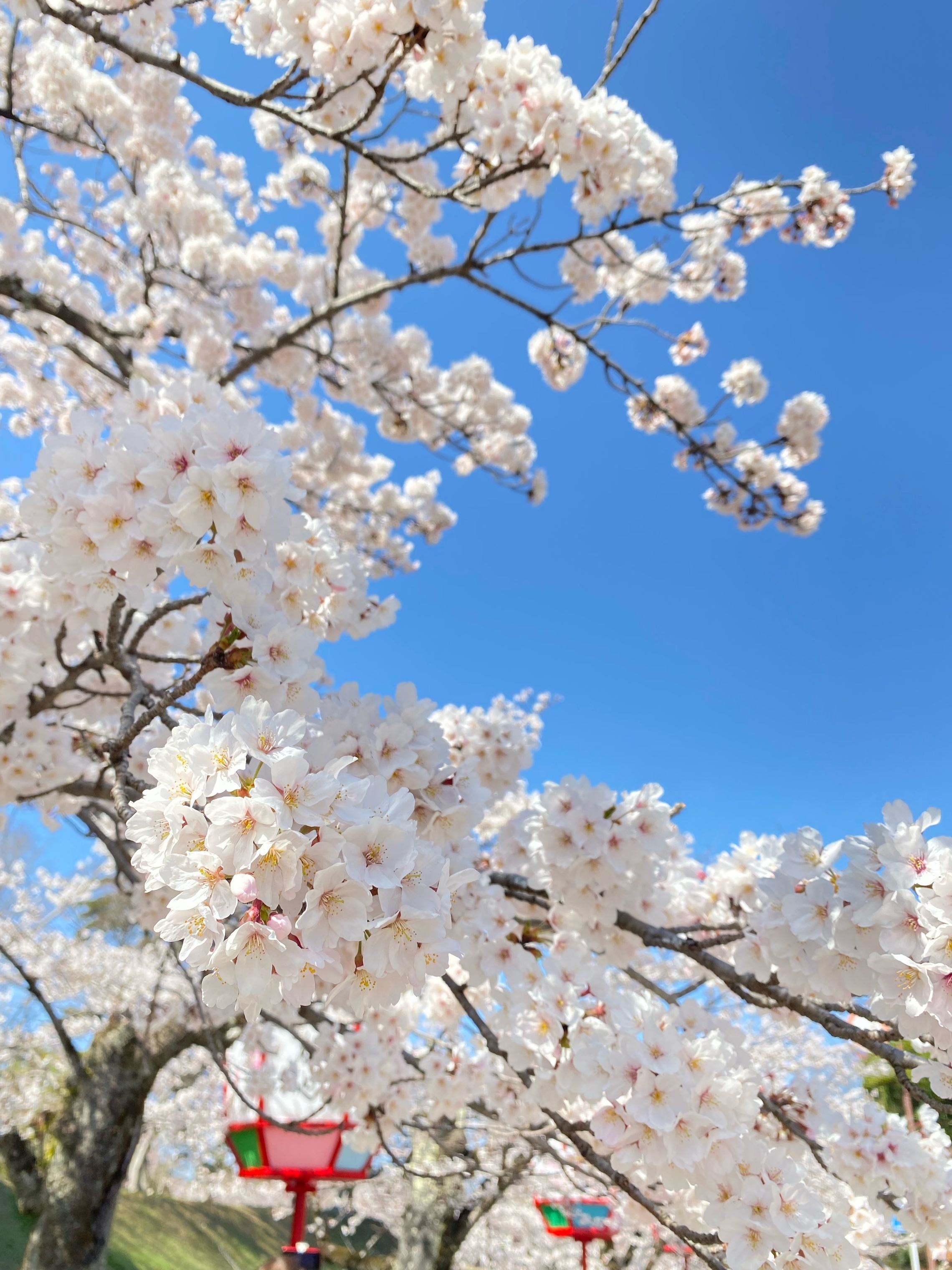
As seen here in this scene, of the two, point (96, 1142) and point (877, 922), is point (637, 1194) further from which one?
point (96, 1142)

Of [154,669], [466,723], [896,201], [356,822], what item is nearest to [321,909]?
[356,822]

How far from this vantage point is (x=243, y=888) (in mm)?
1010

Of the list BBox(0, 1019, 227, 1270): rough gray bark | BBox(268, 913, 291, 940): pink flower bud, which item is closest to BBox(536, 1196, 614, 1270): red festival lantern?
BBox(0, 1019, 227, 1270): rough gray bark

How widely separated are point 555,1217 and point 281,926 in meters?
7.58

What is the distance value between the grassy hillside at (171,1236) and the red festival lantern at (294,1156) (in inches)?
166

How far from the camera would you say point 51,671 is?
3.70 metres

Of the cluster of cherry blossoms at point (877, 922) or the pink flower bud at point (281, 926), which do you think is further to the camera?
the cluster of cherry blossoms at point (877, 922)

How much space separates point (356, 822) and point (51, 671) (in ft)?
11.0

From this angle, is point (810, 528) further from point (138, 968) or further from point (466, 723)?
point (138, 968)

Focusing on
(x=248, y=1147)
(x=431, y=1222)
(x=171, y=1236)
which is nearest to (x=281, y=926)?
(x=248, y=1147)

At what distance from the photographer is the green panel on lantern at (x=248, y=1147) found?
3.40m

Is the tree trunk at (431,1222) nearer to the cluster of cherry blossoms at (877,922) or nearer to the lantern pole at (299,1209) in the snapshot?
the lantern pole at (299,1209)

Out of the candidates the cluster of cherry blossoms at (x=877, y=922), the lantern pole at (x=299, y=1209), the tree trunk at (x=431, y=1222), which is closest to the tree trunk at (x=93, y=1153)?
the lantern pole at (x=299, y=1209)

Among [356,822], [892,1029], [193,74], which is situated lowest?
[356,822]
